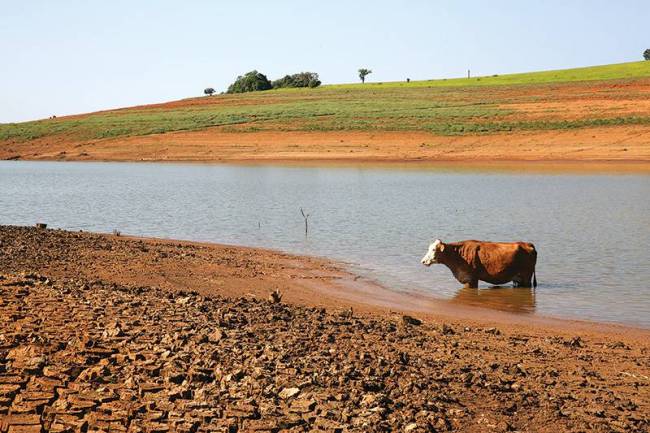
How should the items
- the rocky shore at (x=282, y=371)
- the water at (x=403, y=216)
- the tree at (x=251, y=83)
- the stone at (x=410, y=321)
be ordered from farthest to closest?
the tree at (x=251, y=83)
the water at (x=403, y=216)
the stone at (x=410, y=321)
the rocky shore at (x=282, y=371)

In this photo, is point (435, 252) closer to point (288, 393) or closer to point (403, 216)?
point (288, 393)

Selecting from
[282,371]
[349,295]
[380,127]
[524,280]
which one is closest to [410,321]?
[349,295]

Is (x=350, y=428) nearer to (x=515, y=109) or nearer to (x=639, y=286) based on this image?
(x=639, y=286)

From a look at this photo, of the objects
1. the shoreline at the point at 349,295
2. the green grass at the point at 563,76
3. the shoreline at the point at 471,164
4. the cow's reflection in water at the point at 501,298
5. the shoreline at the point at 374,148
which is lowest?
the shoreline at the point at 471,164

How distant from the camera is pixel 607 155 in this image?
162ft

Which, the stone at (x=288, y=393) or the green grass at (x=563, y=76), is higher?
the green grass at (x=563, y=76)

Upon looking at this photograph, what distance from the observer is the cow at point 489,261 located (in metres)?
15.5

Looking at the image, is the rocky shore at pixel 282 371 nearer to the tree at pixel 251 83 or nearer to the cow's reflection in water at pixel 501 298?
the cow's reflection in water at pixel 501 298

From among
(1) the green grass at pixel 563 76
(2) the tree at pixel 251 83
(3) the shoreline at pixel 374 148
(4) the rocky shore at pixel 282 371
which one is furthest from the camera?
(2) the tree at pixel 251 83

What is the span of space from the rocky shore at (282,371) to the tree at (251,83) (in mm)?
100561

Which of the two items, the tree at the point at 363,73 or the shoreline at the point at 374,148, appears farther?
the tree at the point at 363,73

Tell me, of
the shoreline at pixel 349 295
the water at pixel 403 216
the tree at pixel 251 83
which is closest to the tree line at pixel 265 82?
the tree at pixel 251 83

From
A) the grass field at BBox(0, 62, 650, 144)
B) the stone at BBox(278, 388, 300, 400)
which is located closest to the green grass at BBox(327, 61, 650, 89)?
the grass field at BBox(0, 62, 650, 144)

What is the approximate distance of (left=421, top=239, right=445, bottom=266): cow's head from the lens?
1559 cm
